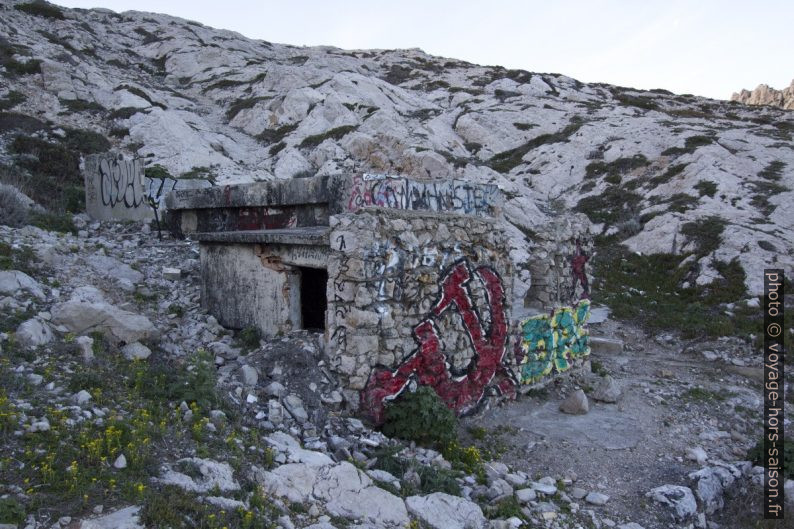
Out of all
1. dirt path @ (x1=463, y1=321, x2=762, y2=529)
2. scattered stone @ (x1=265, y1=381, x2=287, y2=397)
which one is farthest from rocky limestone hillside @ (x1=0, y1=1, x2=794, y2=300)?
scattered stone @ (x1=265, y1=381, x2=287, y2=397)

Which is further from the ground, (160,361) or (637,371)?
(160,361)

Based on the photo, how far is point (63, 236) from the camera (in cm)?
1134

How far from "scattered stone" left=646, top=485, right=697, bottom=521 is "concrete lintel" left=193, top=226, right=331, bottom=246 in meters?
5.68

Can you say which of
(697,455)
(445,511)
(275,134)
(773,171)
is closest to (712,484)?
(697,455)

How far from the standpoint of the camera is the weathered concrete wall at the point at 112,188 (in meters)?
14.1

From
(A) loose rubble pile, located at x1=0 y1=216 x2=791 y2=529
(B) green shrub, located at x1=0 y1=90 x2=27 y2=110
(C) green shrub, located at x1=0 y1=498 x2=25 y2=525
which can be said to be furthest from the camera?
(B) green shrub, located at x1=0 y1=90 x2=27 y2=110

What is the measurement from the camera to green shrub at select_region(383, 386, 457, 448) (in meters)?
7.24

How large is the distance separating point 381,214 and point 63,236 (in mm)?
7929

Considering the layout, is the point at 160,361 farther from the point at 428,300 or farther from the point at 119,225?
the point at 119,225

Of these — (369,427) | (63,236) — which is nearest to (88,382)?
(369,427)

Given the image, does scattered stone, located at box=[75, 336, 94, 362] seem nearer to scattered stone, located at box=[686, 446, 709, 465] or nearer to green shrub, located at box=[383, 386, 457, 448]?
green shrub, located at box=[383, 386, 457, 448]

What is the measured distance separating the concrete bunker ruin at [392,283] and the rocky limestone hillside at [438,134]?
7.63 metres

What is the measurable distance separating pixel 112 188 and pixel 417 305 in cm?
1050

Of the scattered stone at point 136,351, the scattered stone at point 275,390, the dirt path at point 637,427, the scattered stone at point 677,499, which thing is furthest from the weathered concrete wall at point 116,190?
the scattered stone at point 677,499
